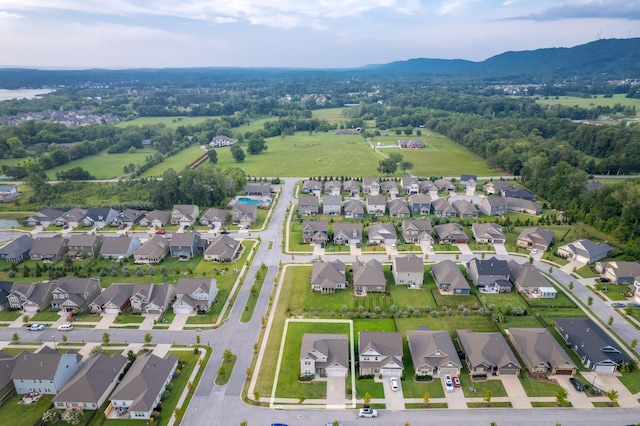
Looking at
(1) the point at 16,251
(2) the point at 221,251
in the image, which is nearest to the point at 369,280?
(2) the point at 221,251

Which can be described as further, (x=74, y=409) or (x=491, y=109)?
(x=491, y=109)

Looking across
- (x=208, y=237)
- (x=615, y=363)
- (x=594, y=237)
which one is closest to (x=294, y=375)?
(x=615, y=363)

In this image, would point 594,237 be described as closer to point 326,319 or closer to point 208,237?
point 326,319

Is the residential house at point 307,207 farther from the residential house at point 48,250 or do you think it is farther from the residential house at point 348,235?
the residential house at point 48,250

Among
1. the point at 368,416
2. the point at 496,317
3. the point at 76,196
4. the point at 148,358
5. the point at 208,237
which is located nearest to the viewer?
the point at 368,416

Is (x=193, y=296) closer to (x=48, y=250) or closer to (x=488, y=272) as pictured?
(x=48, y=250)

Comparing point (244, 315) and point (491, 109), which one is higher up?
point (491, 109)
